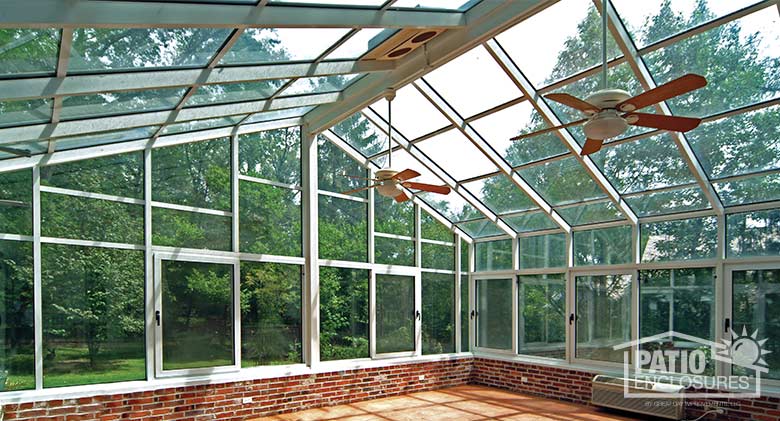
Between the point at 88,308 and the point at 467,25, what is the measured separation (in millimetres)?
4802

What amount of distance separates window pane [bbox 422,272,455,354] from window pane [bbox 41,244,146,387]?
14.7 feet

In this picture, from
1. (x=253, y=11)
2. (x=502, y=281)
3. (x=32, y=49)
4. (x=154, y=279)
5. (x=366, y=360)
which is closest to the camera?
(x=32, y=49)

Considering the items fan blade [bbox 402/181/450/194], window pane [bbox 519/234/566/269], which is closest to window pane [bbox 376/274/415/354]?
window pane [bbox 519/234/566/269]

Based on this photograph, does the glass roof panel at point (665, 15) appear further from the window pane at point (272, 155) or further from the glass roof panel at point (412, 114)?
the window pane at point (272, 155)

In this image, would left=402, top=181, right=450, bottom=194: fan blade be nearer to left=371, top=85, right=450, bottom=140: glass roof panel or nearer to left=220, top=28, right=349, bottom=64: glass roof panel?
left=371, top=85, right=450, bottom=140: glass roof panel

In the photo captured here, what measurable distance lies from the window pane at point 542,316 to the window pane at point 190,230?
4758mm

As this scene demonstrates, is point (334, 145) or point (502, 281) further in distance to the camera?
point (502, 281)

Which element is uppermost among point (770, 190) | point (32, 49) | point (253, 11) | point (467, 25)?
point (467, 25)

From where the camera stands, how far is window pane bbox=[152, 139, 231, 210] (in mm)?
6457

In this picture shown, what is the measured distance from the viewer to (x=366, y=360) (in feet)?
26.6

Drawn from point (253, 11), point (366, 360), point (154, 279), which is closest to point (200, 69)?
point (253, 11)

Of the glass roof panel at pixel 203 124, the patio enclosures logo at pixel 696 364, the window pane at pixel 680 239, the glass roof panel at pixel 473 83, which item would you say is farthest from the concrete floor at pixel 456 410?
the glass roof panel at pixel 473 83

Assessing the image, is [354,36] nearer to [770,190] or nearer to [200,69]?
[200,69]

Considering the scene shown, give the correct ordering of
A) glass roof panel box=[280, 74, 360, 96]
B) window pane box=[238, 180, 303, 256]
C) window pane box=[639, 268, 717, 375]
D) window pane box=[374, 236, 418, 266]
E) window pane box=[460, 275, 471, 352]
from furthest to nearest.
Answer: window pane box=[460, 275, 471, 352]
window pane box=[374, 236, 418, 266]
window pane box=[238, 180, 303, 256]
window pane box=[639, 268, 717, 375]
glass roof panel box=[280, 74, 360, 96]
